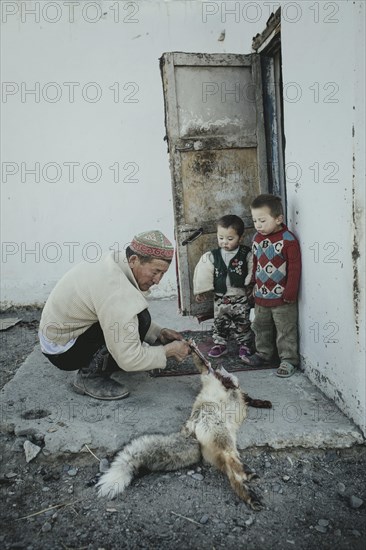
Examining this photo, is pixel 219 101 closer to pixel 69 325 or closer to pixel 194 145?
pixel 194 145

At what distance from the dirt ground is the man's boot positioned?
64cm

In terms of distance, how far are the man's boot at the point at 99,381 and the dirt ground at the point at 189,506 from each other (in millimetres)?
637

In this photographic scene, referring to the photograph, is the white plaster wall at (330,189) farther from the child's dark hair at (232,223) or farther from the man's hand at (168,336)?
the man's hand at (168,336)

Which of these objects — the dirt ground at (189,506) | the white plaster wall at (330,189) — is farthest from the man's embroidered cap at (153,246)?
the dirt ground at (189,506)

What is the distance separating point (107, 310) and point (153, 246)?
0.53 metres

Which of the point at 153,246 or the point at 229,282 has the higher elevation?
the point at 153,246

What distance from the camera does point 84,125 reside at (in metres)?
6.09

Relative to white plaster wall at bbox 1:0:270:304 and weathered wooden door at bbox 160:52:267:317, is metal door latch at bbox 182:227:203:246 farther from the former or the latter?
white plaster wall at bbox 1:0:270:304

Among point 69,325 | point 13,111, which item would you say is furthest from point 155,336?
point 13,111

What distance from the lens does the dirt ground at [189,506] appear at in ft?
7.60

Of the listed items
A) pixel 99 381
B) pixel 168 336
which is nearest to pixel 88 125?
pixel 168 336

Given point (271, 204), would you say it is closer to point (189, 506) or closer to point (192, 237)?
point (192, 237)

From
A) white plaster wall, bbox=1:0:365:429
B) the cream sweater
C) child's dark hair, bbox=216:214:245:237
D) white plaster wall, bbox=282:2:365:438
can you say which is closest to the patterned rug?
white plaster wall, bbox=282:2:365:438

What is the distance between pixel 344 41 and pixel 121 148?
3793 millimetres
